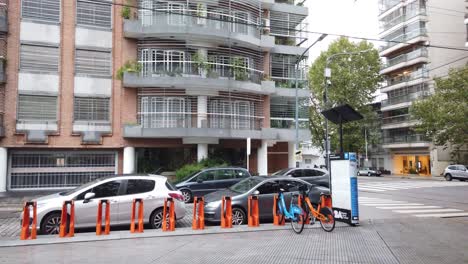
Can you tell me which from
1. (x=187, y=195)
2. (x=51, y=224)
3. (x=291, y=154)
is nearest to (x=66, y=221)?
(x=51, y=224)

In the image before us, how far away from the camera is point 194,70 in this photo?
25.2m

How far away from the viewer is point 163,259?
761cm

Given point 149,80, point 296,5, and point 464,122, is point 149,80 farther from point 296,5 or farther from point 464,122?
point 464,122

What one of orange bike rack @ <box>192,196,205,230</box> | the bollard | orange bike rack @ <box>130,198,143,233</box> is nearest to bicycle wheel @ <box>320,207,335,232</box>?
orange bike rack @ <box>192,196,205,230</box>

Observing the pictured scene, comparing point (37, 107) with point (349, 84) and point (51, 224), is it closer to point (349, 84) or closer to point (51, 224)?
point (51, 224)

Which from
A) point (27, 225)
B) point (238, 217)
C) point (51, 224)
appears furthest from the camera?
point (238, 217)

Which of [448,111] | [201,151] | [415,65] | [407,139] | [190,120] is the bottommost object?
[201,151]

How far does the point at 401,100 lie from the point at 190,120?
124ft

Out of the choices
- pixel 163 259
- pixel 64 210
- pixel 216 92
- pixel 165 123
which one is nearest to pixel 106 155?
pixel 165 123

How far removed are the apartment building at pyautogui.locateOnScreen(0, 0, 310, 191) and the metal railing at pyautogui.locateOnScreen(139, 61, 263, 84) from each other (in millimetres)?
65

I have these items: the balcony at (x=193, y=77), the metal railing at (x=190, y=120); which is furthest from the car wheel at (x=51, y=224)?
the balcony at (x=193, y=77)

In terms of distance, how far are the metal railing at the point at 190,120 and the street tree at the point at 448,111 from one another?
78.3ft

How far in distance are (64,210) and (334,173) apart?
7390 mm

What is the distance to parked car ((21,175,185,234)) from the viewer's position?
10.3 m
